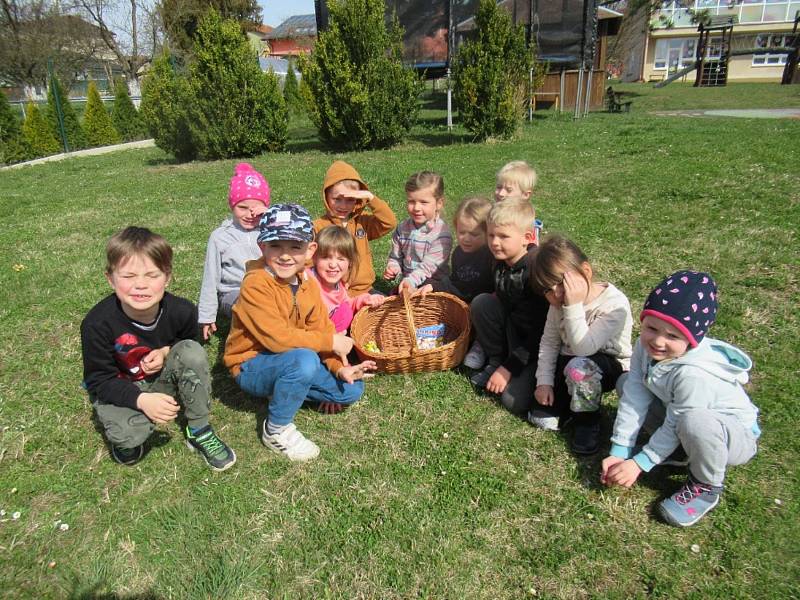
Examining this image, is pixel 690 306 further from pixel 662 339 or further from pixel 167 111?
pixel 167 111

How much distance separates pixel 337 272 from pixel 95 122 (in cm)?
1955

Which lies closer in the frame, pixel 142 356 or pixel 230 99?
pixel 142 356

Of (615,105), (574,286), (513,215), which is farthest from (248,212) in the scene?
(615,105)

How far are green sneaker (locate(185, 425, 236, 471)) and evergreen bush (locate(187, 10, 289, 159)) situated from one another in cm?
1153

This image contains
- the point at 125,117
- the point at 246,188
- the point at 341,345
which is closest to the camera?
the point at 341,345

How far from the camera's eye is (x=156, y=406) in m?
2.58

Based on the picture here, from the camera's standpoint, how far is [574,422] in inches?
117

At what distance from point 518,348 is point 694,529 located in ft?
4.29

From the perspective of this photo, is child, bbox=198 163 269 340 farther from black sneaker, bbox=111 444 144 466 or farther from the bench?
the bench

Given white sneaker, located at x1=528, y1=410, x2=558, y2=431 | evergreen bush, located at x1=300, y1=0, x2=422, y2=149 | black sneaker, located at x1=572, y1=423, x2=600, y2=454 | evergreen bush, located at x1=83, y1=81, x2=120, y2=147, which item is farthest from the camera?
evergreen bush, located at x1=83, y1=81, x2=120, y2=147

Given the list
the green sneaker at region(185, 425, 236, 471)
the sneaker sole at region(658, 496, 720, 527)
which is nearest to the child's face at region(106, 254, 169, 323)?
the green sneaker at region(185, 425, 236, 471)

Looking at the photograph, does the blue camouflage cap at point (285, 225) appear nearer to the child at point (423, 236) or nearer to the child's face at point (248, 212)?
the child's face at point (248, 212)

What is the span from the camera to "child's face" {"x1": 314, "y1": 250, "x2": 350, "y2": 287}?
3.46 metres

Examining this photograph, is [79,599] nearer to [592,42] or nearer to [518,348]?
[518,348]
